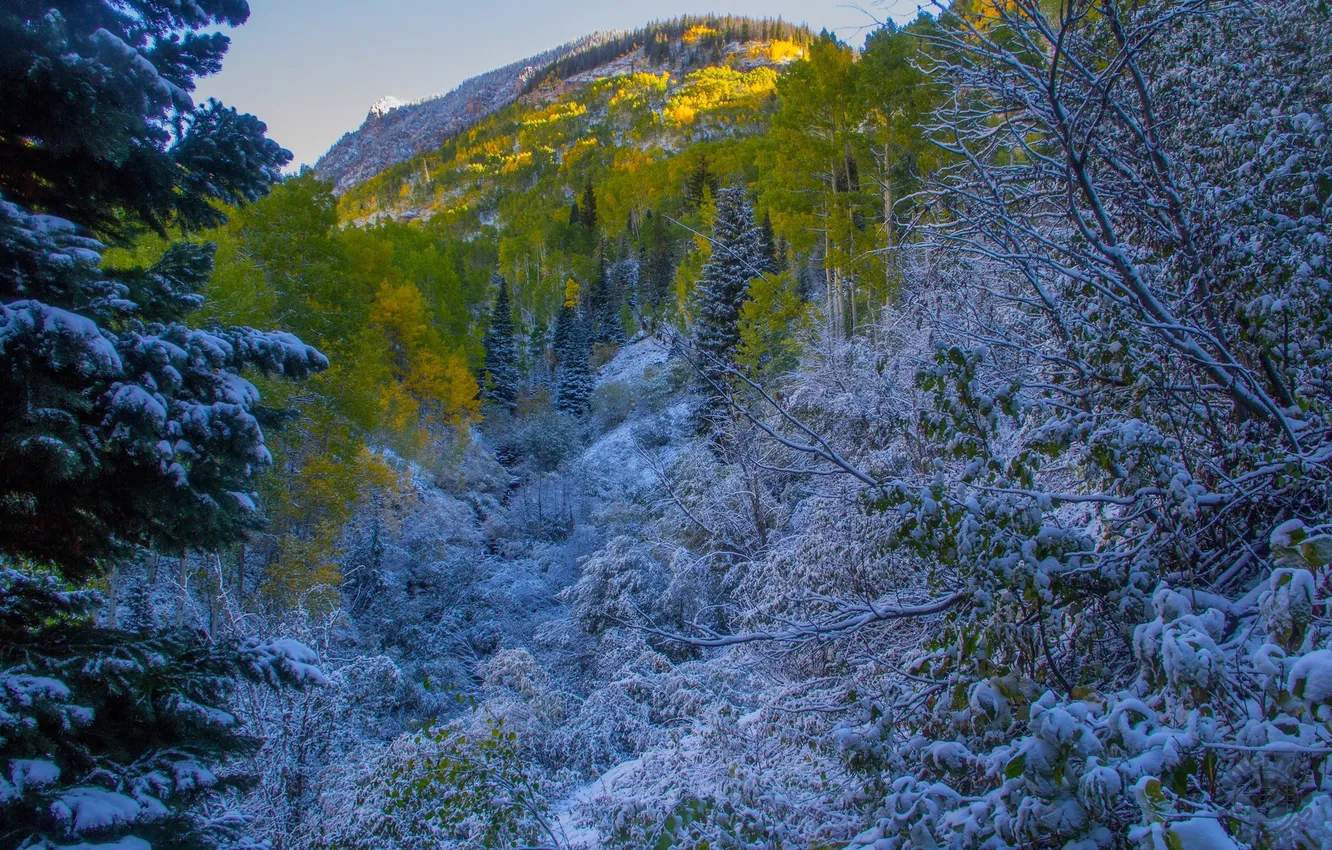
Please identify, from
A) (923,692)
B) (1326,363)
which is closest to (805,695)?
(923,692)

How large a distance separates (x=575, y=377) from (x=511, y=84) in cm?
17460

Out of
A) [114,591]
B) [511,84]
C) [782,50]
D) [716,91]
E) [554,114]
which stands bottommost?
[114,591]

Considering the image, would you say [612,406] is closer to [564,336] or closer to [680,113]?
[564,336]

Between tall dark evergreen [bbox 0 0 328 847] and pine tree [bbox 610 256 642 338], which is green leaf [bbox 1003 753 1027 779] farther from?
pine tree [bbox 610 256 642 338]

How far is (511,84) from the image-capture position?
179 m

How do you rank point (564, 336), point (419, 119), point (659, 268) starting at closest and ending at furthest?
1. point (564, 336)
2. point (659, 268)
3. point (419, 119)

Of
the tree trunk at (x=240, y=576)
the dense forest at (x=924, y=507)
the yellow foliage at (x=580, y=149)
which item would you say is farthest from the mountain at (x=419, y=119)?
the dense forest at (x=924, y=507)

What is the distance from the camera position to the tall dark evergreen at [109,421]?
2.23 meters

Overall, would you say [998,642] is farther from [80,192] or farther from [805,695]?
[80,192]

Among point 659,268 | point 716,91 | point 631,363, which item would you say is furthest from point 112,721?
point 716,91

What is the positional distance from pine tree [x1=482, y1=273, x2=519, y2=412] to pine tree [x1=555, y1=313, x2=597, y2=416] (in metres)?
2.56

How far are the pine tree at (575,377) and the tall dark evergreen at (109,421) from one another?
28743mm

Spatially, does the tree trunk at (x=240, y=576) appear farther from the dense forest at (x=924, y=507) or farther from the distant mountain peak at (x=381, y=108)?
the distant mountain peak at (x=381, y=108)

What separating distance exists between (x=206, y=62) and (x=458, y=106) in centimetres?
20624
